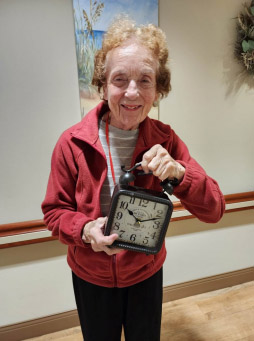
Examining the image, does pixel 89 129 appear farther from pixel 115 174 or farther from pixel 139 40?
pixel 139 40

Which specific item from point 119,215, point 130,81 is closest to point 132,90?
point 130,81

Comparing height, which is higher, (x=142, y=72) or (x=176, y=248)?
(x=142, y=72)

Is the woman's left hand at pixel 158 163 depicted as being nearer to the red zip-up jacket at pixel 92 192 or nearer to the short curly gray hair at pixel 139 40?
the red zip-up jacket at pixel 92 192

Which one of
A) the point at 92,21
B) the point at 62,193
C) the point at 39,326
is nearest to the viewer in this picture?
the point at 62,193

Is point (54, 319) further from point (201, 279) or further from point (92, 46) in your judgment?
point (92, 46)

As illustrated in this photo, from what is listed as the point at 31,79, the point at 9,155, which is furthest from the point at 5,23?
the point at 9,155

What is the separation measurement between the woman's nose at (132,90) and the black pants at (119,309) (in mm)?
707

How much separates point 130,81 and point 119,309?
87 centimetres

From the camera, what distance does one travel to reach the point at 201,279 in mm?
1848

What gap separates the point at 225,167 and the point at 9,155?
4.43ft

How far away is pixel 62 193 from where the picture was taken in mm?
830

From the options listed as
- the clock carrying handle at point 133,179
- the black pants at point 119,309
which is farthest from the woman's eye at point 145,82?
the black pants at point 119,309

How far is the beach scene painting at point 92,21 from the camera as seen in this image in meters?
1.18

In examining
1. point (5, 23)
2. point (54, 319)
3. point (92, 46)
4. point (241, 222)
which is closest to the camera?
point (5, 23)
